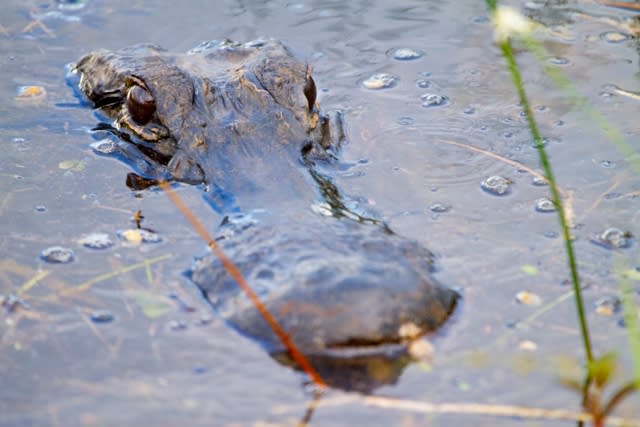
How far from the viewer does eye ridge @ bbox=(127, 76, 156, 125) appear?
4680 mm

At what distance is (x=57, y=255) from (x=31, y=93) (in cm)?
201

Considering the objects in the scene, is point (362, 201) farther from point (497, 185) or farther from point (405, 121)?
point (405, 121)

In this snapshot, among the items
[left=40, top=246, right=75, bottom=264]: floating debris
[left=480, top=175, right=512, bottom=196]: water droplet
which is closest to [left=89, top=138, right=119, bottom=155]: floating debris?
[left=40, top=246, right=75, bottom=264]: floating debris

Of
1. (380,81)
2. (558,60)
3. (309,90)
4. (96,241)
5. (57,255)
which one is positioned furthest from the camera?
(558,60)

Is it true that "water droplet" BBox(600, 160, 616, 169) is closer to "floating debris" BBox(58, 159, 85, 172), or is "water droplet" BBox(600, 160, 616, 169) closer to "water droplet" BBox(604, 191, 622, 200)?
"water droplet" BBox(604, 191, 622, 200)

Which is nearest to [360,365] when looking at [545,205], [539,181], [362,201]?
[362,201]

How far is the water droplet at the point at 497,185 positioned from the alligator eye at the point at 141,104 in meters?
1.74

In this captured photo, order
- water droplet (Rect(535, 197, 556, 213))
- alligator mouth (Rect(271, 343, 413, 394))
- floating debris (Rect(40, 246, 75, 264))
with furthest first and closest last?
water droplet (Rect(535, 197, 556, 213))
floating debris (Rect(40, 246, 75, 264))
alligator mouth (Rect(271, 343, 413, 394))

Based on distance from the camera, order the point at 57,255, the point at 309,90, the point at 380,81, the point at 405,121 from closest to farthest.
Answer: the point at 57,255 < the point at 309,90 < the point at 405,121 < the point at 380,81

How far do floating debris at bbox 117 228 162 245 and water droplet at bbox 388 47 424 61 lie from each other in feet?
8.46

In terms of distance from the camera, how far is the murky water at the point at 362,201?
3.21 m

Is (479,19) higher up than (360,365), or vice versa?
(360,365)

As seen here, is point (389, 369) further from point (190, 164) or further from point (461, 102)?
point (461, 102)

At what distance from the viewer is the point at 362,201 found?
4.48 metres
